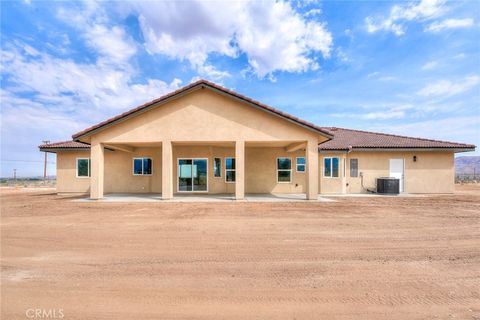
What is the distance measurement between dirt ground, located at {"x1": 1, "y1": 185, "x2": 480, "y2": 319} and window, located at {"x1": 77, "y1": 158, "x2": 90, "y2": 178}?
9485mm

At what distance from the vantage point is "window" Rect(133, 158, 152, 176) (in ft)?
55.7

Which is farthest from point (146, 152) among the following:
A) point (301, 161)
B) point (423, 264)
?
point (423, 264)

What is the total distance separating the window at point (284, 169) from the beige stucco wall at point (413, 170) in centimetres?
424

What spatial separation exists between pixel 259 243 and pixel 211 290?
2473 millimetres

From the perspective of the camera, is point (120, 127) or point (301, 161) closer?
point (120, 127)

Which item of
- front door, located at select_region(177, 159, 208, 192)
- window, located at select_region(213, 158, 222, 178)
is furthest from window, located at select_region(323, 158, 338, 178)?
front door, located at select_region(177, 159, 208, 192)

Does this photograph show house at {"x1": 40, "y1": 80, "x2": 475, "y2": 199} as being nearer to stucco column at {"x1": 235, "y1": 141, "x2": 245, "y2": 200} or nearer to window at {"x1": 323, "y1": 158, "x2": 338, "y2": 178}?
window at {"x1": 323, "y1": 158, "x2": 338, "y2": 178}

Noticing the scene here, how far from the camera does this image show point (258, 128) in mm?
12922

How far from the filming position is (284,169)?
674 inches

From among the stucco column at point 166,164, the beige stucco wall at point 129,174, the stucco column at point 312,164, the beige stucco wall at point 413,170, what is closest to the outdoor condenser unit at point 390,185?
the beige stucco wall at point 413,170

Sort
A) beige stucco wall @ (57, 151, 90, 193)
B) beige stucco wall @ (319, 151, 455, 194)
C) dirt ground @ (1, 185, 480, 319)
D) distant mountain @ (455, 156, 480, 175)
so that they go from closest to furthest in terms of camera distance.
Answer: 1. dirt ground @ (1, 185, 480, 319)
2. beige stucco wall @ (319, 151, 455, 194)
3. beige stucco wall @ (57, 151, 90, 193)
4. distant mountain @ (455, 156, 480, 175)

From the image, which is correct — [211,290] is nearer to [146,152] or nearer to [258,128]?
[258,128]

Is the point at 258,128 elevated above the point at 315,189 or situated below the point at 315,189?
above

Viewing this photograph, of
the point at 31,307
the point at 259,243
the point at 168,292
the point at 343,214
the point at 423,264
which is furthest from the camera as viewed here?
the point at 343,214
